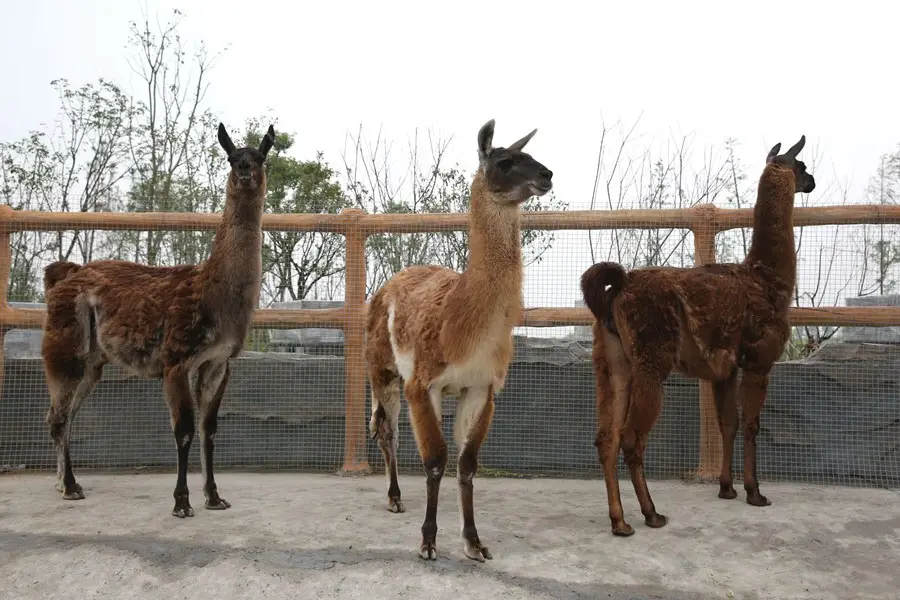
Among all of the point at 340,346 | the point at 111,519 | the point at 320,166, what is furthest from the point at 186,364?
the point at 320,166

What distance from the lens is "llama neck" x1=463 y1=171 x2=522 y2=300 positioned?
367 cm

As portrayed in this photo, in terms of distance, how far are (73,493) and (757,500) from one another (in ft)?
15.9

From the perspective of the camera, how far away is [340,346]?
6387mm

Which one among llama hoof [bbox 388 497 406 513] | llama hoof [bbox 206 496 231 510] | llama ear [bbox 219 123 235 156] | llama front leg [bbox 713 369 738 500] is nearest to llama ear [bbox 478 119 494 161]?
llama ear [bbox 219 123 235 156]

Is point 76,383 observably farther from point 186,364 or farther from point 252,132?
point 252,132

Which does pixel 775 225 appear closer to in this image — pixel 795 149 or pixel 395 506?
pixel 795 149

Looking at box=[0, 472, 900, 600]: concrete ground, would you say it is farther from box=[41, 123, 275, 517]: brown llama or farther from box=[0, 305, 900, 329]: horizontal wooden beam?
box=[0, 305, 900, 329]: horizontal wooden beam

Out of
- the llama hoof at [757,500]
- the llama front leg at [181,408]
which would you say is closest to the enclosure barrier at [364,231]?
the llama hoof at [757,500]

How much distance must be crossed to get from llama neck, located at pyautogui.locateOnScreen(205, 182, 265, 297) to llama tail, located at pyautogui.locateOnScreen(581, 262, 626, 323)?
2314 millimetres

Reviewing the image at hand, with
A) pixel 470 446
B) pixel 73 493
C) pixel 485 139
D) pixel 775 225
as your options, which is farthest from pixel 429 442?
pixel 775 225

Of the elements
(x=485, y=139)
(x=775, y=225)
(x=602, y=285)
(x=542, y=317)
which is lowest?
(x=542, y=317)

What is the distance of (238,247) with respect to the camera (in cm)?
476

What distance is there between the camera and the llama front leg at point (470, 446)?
367cm

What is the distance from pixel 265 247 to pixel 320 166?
11.8ft
